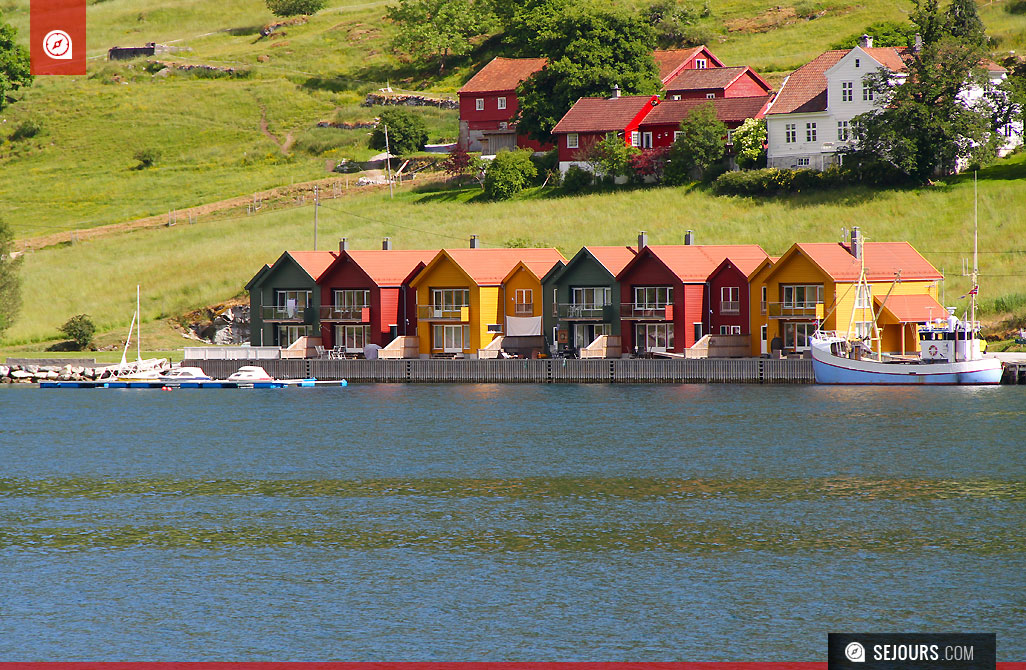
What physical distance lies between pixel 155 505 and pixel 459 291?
48064 millimetres

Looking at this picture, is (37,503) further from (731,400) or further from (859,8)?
(859,8)

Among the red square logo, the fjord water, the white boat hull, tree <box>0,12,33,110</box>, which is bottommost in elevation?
the fjord water

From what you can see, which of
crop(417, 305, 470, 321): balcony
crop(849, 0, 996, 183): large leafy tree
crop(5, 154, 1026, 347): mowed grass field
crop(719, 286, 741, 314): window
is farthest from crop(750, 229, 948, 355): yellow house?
crop(417, 305, 470, 321): balcony

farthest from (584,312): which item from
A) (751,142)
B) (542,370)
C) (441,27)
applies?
(441,27)

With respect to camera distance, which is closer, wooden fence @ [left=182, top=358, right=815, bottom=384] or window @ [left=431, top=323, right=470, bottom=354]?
wooden fence @ [left=182, top=358, right=815, bottom=384]

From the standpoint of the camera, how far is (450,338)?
95.2m

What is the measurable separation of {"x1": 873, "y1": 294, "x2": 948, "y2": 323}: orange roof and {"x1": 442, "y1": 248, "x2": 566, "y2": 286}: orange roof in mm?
22391

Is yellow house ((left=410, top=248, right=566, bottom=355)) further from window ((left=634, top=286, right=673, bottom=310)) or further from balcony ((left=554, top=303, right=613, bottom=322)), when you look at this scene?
window ((left=634, top=286, right=673, bottom=310))

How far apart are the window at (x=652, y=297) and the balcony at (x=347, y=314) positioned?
19.2 metres

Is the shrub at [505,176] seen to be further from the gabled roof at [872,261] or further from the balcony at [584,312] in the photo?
the gabled roof at [872,261]

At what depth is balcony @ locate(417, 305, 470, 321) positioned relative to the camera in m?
93.9

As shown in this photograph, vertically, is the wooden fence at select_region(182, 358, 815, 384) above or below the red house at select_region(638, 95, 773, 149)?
below

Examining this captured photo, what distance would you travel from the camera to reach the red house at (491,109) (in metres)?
138

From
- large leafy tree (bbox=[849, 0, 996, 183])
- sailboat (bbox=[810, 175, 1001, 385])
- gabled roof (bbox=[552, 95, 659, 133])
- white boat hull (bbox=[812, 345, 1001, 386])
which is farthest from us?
gabled roof (bbox=[552, 95, 659, 133])
